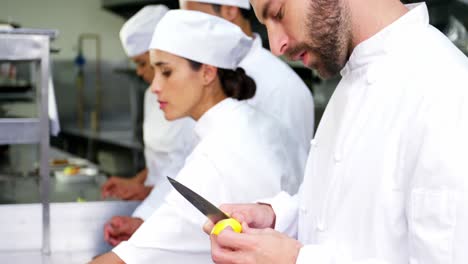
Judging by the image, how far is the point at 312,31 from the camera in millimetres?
959

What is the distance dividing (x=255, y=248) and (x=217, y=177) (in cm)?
56

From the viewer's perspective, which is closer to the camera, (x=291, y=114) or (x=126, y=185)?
(x=291, y=114)

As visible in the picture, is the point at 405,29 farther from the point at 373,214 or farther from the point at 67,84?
the point at 67,84

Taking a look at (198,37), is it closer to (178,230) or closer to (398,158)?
(178,230)

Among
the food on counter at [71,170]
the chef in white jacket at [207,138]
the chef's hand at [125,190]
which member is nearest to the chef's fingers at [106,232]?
the chef in white jacket at [207,138]

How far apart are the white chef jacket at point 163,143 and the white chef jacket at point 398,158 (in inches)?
43.8

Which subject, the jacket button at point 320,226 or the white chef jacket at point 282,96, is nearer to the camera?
the jacket button at point 320,226

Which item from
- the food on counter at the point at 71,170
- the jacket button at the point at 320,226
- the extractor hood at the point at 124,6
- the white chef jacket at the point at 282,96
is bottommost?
the extractor hood at the point at 124,6

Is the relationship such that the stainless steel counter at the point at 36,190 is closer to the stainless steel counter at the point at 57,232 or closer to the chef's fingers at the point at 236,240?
the stainless steel counter at the point at 57,232

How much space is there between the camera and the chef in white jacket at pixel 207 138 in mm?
1398

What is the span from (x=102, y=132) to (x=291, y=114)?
644 cm

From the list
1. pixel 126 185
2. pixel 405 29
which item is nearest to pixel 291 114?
pixel 126 185

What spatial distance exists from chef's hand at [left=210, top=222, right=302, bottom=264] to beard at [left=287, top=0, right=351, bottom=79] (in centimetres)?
29

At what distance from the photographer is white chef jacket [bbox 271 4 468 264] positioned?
80 centimetres
